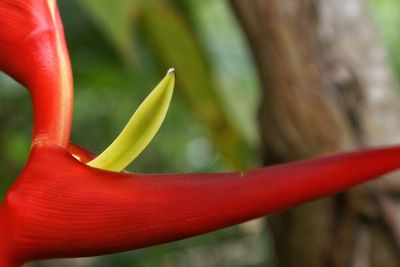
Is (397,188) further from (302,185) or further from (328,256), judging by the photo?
(302,185)

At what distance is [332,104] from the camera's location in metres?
0.60

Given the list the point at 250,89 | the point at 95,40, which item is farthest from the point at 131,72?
the point at 250,89

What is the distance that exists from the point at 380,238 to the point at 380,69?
0.37ft

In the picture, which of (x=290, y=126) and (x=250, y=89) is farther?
(x=250, y=89)

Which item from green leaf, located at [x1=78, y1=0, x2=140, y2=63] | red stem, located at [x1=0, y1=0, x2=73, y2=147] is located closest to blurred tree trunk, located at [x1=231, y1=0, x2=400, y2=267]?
green leaf, located at [x1=78, y1=0, x2=140, y2=63]

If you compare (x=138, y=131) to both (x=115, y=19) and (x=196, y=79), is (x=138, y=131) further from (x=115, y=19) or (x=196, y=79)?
(x=196, y=79)

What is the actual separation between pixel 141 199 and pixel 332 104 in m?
0.32

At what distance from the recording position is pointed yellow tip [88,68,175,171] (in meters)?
0.32

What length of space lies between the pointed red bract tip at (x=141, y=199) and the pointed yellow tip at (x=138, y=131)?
0.05 feet

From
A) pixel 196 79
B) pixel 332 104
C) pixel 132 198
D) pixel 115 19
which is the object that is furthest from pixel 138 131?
pixel 196 79

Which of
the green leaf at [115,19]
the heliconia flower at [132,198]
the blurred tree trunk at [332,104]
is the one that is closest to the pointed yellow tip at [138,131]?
the heliconia flower at [132,198]

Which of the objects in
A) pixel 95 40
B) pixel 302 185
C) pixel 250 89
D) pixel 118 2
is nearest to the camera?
pixel 302 185

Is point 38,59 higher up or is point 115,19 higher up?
point 115,19

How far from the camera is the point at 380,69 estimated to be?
2.01ft
